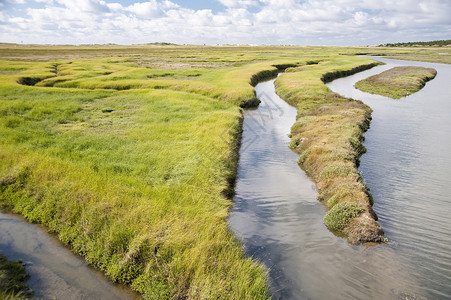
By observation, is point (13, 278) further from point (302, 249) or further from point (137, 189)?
point (302, 249)

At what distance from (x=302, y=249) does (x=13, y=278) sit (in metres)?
10.6

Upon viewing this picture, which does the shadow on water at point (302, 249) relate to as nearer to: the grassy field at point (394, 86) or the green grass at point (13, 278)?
the green grass at point (13, 278)

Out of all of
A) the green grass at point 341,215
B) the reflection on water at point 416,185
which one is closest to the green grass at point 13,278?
the green grass at point 341,215

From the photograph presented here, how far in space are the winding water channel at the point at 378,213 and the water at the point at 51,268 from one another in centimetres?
582

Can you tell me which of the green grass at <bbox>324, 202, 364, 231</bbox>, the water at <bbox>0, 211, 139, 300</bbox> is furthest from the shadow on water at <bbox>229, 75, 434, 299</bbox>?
the water at <bbox>0, 211, 139, 300</bbox>

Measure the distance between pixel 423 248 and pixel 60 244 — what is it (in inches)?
592

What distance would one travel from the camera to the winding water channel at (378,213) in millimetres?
10031

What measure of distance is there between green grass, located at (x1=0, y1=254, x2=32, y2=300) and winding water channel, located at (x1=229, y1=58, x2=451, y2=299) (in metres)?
8.00

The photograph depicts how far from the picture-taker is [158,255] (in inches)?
371

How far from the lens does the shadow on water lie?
9797mm

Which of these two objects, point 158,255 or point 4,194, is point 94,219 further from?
point 4,194

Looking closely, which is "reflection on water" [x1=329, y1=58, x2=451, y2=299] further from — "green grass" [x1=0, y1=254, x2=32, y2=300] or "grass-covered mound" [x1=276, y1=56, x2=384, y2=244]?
"green grass" [x1=0, y1=254, x2=32, y2=300]

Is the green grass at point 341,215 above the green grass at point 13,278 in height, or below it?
below

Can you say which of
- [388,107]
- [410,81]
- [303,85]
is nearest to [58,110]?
[303,85]
